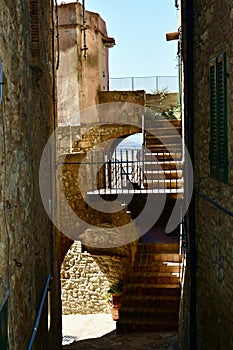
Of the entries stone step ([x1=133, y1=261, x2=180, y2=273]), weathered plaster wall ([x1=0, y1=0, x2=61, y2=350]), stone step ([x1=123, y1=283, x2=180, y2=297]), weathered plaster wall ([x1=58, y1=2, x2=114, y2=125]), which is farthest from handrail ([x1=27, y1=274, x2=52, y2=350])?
weathered plaster wall ([x1=58, y1=2, x2=114, y2=125])

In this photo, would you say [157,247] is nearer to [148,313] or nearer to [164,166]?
[148,313]

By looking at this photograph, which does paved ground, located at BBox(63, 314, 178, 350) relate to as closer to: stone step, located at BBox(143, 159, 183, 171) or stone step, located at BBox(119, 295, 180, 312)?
stone step, located at BBox(119, 295, 180, 312)

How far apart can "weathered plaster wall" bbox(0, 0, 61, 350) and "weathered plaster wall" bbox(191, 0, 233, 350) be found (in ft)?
8.08

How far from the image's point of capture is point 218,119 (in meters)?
6.18

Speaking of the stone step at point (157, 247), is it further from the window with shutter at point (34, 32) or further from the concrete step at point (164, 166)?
the window with shutter at point (34, 32)

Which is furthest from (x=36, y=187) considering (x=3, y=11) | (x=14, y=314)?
(x=3, y=11)

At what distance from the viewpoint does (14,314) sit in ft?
16.8

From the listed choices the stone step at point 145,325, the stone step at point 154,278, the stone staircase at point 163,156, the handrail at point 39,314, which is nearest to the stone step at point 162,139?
the stone staircase at point 163,156

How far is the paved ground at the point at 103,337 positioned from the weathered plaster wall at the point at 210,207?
89.8 inches

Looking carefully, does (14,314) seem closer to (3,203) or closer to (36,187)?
(3,203)

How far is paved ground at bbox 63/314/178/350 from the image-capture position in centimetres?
→ 1011

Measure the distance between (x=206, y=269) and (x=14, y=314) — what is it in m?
3.34

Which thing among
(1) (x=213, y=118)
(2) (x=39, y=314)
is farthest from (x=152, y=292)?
(1) (x=213, y=118)

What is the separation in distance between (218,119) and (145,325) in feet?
21.0
